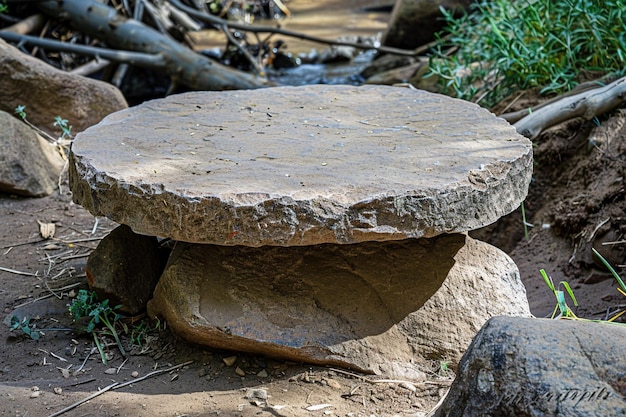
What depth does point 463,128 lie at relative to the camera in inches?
113

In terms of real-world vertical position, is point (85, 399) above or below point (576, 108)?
below

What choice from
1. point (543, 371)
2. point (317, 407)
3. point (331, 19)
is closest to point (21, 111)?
point (317, 407)

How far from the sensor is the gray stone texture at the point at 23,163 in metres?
3.86

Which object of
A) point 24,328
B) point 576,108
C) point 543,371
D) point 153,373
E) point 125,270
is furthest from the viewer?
point 576,108

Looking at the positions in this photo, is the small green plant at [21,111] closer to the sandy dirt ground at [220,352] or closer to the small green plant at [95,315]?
the sandy dirt ground at [220,352]

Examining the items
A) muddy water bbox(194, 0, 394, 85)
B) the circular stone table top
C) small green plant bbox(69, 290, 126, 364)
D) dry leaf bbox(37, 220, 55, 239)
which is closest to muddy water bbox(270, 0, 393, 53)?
muddy water bbox(194, 0, 394, 85)

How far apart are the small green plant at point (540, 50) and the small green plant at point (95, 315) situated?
2.81 m

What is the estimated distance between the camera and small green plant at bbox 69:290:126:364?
8.93 ft

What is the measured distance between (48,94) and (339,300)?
2.82 metres

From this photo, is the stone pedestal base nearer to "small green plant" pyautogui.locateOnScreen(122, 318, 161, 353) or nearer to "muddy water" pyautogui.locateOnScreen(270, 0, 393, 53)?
"small green plant" pyautogui.locateOnScreen(122, 318, 161, 353)

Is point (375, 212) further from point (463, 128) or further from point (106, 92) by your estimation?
point (106, 92)

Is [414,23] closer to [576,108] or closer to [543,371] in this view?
[576,108]

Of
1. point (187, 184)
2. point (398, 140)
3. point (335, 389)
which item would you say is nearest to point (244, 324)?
point (335, 389)

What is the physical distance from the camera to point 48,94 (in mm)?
4559
